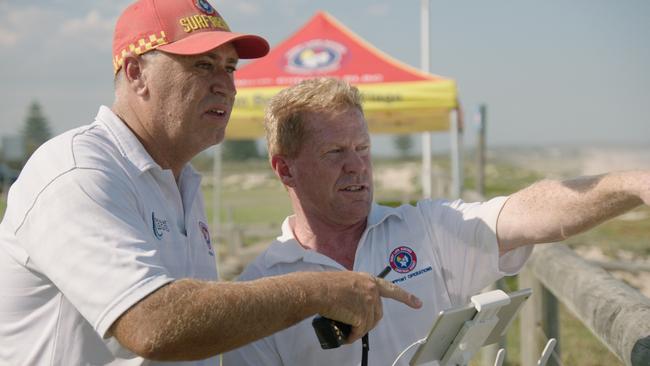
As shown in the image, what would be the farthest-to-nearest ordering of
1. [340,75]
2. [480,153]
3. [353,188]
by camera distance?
[480,153]
[340,75]
[353,188]

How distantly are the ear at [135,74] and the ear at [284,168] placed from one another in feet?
1.95

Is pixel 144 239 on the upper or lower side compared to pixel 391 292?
upper

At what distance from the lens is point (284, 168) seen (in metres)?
2.71

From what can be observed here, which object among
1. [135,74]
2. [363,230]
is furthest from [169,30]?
[363,230]

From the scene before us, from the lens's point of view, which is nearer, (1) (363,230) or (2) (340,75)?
(1) (363,230)

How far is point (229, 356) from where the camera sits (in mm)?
2457

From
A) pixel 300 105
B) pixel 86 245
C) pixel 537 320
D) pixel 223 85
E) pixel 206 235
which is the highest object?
pixel 223 85

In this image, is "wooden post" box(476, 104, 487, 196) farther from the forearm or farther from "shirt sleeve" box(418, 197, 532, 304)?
the forearm

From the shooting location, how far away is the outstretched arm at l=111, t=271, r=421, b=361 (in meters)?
1.58

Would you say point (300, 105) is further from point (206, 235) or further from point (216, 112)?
point (206, 235)

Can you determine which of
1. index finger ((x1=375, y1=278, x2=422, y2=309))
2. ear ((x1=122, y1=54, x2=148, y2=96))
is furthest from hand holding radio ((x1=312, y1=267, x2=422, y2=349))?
ear ((x1=122, y1=54, x2=148, y2=96))

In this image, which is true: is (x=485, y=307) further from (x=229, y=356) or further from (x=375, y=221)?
(x=229, y=356)

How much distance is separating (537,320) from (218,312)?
7.00 ft

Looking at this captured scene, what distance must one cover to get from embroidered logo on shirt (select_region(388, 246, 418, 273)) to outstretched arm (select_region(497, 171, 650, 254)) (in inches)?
10.6
